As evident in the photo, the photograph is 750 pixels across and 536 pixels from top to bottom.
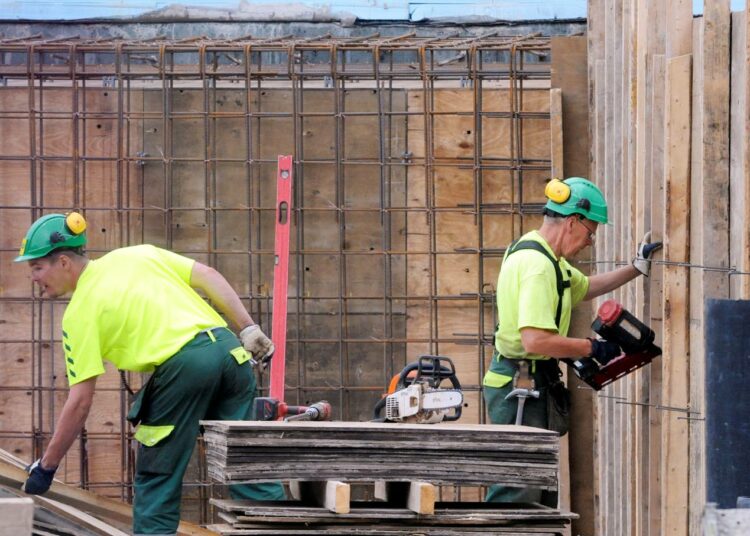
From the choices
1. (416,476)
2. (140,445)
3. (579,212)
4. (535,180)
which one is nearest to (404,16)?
(535,180)

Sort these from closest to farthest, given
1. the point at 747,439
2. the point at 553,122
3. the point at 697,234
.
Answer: the point at 747,439, the point at 697,234, the point at 553,122

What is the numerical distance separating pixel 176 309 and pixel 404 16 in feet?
18.2

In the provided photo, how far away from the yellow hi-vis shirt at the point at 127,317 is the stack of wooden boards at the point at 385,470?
2.90 feet

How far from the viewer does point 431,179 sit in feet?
32.6

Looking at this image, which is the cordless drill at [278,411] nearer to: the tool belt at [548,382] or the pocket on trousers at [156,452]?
the pocket on trousers at [156,452]

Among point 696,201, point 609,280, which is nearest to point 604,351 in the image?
point 609,280

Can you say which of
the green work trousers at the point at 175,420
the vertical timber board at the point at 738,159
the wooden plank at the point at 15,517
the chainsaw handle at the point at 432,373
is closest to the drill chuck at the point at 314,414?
the chainsaw handle at the point at 432,373

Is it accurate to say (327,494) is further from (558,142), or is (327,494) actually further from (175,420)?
(558,142)

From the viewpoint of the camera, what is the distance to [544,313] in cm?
567

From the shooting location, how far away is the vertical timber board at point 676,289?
19.7 ft

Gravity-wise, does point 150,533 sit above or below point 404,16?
below

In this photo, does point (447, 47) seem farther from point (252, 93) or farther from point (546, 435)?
point (546, 435)

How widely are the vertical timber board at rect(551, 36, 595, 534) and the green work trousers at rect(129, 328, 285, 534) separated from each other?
12.3 ft

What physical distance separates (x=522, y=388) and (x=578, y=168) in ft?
10.6
